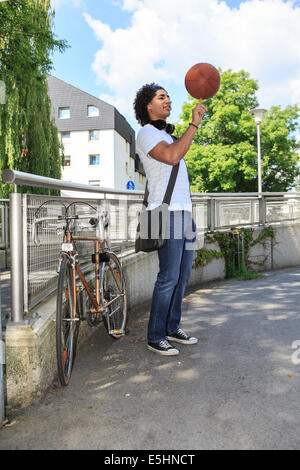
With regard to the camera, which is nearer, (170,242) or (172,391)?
(172,391)

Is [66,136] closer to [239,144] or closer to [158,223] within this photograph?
[239,144]

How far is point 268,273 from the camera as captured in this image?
8.38 m

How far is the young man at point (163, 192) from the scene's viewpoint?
3.21 metres

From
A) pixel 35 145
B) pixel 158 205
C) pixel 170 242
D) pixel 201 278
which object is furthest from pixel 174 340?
pixel 35 145

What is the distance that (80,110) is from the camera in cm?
4359

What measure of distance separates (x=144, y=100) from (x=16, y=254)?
1759 mm

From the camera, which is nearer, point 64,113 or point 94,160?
point 94,160

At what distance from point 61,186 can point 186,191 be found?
1.07 m

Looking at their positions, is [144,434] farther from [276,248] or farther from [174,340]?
[276,248]

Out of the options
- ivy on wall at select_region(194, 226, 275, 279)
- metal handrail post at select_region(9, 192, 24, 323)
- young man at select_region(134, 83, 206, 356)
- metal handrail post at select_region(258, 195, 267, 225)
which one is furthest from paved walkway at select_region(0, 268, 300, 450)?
metal handrail post at select_region(258, 195, 267, 225)

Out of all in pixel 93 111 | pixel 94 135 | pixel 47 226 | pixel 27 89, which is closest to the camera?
pixel 47 226

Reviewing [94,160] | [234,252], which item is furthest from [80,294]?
[94,160]

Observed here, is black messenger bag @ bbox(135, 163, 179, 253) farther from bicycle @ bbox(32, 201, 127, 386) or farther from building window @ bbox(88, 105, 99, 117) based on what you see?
building window @ bbox(88, 105, 99, 117)

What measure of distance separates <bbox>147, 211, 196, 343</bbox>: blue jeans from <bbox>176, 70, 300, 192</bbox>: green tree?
26968mm
